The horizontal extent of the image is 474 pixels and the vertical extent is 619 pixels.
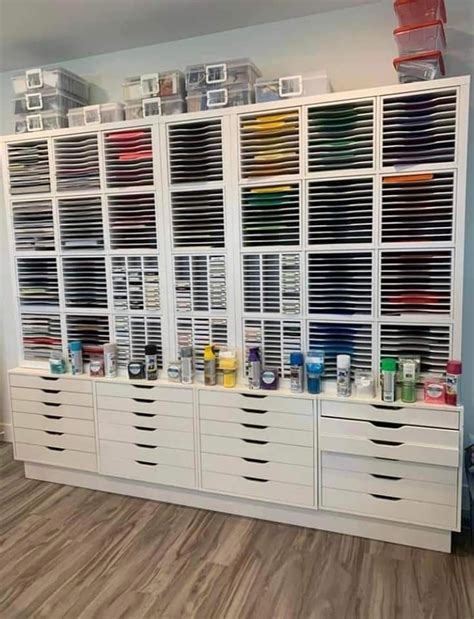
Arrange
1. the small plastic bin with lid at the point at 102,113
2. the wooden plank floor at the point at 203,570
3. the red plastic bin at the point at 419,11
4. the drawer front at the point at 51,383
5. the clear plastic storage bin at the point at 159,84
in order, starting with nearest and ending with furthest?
1. the wooden plank floor at the point at 203,570
2. the red plastic bin at the point at 419,11
3. the clear plastic storage bin at the point at 159,84
4. the small plastic bin with lid at the point at 102,113
5. the drawer front at the point at 51,383

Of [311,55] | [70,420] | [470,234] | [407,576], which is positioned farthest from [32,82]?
[407,576]

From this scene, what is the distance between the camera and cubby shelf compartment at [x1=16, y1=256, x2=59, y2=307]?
9.30 feet

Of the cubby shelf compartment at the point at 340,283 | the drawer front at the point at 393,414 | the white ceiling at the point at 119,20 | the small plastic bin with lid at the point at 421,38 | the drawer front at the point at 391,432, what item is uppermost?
the white ceiling at the point at 119,20

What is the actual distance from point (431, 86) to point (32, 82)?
209 cm

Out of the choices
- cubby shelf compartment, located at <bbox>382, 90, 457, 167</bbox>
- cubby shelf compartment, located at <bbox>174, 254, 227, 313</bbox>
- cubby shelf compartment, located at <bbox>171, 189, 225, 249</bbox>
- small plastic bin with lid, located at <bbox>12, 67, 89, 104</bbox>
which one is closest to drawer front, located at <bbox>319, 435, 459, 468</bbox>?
cubby shelf compartment, located at <bbox>174, 254, 227, 313</bbox>

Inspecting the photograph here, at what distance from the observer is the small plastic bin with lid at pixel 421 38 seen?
6.64ft

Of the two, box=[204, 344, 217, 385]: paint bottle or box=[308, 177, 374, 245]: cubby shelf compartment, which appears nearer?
box=[308, 177, 374, 245]: cubby shelf compartment

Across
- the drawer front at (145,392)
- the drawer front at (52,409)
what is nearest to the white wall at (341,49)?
the drawer front at (145,392)

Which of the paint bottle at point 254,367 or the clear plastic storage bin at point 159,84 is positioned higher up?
the clear plastic storage bin at point 159,84

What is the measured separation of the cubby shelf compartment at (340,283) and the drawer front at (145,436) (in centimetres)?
94

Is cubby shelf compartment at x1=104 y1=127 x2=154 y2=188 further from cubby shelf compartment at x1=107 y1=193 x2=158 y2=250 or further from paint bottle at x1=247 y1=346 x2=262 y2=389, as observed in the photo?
paint bottle at x1=247 y1=346 x2=262 y2=389

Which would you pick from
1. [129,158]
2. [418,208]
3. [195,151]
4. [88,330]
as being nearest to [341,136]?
[418,208]

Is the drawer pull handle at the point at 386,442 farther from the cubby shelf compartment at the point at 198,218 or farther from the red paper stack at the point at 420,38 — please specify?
the red paper stack at the point at 420,38

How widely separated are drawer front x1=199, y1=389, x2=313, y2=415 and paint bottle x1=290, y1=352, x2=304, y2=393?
6 cm
